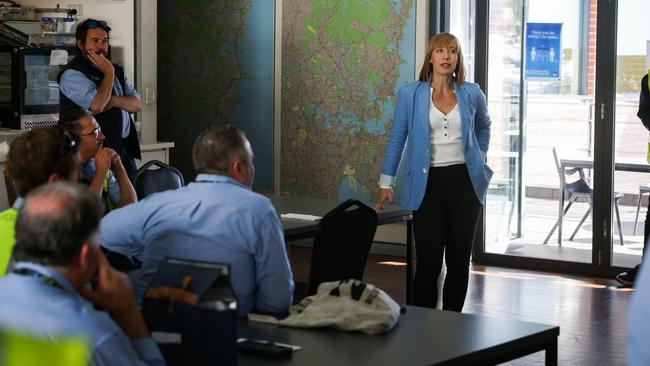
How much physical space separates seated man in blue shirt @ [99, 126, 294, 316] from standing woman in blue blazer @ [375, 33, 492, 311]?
208 cm

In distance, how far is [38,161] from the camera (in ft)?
10.1

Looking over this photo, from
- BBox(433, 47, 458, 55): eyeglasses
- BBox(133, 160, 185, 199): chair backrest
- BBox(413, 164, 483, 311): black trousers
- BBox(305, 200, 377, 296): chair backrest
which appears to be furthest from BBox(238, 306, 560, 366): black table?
BBox(133, 160, 185, 199): chair backrest

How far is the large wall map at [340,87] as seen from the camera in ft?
27.8

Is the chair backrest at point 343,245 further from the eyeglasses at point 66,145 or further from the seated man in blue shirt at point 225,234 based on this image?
the eyeglasses at point 66,145

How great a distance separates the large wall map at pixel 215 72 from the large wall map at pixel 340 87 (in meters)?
0.22

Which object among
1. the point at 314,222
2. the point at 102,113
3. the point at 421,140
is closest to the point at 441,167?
the point at 421,140

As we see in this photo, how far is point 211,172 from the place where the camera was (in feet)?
10.8

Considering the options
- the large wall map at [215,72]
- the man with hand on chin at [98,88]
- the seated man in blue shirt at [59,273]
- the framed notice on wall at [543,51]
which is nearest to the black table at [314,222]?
the man with hand on chin at [98,88]

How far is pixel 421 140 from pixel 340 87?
11.8 ft

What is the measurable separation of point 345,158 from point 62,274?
6799mm

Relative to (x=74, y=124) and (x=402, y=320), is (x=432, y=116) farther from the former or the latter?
(x=402, y=320)

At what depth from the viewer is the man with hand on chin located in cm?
598

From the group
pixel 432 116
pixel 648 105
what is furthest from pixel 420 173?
pixel 648 105

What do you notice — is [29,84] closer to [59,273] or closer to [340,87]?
[340,87]
